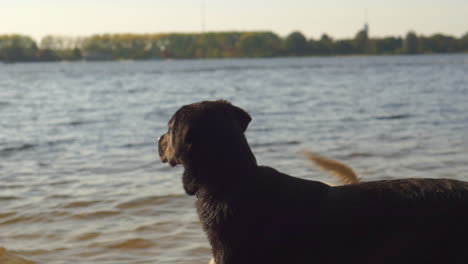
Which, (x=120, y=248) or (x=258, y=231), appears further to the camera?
(x=120, y=248)

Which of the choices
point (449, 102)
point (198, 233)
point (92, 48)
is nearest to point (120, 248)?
point (198, 233)

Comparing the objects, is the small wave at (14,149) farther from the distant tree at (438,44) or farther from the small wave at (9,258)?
the distant tree at (438,44)

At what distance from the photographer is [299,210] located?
407 cm

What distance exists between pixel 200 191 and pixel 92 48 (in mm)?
174854

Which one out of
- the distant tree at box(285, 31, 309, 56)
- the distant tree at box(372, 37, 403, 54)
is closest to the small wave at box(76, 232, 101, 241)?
the distant tree at box(285, 31, 309, 56)

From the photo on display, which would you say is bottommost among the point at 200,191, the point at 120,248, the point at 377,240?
the point at 120,248

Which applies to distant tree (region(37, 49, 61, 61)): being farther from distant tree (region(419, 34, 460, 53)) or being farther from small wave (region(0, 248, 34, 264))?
small wave (region(0, 248, 34, 264))

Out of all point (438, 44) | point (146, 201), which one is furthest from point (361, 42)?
point (146, 201)

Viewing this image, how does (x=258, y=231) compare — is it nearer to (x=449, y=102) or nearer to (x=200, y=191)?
(x=200, y=191)

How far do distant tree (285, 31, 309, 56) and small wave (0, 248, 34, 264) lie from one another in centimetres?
15577

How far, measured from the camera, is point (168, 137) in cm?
Answer: 434

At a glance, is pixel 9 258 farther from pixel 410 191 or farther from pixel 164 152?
pixel 410 191

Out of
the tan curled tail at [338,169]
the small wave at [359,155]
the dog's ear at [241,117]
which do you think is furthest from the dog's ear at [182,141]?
the small wave at [359,155]

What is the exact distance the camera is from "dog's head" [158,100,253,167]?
403 cm
